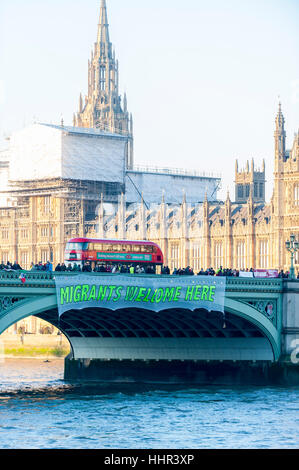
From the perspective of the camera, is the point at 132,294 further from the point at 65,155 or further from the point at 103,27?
the point at 103,27

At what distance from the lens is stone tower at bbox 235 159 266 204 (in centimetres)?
15338

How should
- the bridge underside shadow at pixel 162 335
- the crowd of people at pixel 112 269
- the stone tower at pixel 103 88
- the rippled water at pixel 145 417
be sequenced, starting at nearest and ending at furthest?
1. the rippled water at pixel 145 417
2. the crowd of people at pixel 112 269
3. the bridge underside shadow at pixel 162 335
4. the stone tower at pixel 103 88

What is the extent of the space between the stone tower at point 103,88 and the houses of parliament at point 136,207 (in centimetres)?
2500

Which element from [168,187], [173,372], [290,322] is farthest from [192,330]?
[168,187]

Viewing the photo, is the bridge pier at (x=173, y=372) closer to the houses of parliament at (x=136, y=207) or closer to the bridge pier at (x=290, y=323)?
the bridge pier at (x=290, y=323)

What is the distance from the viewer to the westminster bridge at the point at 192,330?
262 ft

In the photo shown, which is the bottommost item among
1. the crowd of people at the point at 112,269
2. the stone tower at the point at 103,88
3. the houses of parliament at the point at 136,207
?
the crowd of people at the point at 112,269

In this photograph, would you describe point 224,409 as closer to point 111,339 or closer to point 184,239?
point 111,339

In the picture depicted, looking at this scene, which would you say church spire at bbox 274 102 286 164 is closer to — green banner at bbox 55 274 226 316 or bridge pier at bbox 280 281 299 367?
bridge pier at bbox 280 281 299 367

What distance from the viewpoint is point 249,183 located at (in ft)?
503

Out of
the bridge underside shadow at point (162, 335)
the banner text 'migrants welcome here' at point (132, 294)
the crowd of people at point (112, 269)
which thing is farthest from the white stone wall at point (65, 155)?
the banner text 'migrants welcome here' at point (132, 294)

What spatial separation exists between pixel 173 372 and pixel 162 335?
8.44 feet
